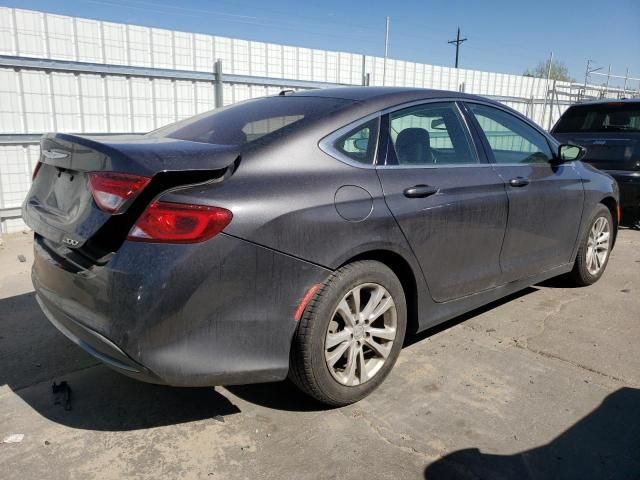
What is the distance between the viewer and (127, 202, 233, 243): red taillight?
2.11 m

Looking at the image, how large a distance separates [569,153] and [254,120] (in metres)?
2.67

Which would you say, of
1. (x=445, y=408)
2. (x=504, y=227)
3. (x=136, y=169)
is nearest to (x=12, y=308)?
(x=136, y=169)

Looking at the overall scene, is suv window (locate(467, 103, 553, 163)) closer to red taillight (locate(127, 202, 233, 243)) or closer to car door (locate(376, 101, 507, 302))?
car door (locate(376, 101, 507, 302))

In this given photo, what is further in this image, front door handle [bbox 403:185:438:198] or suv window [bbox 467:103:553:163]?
suv window [bbox 467:103:553:163]

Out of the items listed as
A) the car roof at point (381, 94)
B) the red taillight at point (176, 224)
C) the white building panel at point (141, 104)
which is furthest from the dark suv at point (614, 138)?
the red taillight at point (176, 224)

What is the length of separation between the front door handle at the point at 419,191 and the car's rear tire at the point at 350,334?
43 cm

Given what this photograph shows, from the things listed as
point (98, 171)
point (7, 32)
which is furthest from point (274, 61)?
point (98, 171)

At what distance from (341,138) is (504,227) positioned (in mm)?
1467

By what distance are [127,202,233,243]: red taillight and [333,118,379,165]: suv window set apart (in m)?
0.85

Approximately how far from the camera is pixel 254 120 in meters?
2.96

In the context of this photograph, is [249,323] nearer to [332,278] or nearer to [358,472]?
[332,278]

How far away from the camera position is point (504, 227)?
351 cm

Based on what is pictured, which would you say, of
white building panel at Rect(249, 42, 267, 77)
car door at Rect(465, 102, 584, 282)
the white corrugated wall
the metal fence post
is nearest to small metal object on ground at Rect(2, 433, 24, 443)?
car door at Rect(465, 102, 584, 282)

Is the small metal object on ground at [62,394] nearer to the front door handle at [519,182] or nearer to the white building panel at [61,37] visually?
the front door handle at [519,182]
